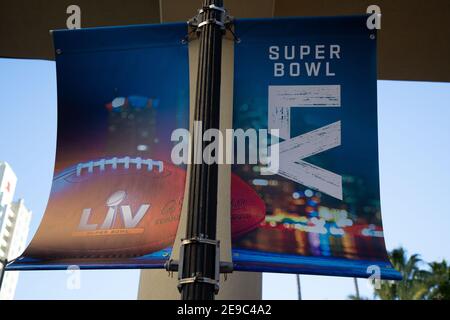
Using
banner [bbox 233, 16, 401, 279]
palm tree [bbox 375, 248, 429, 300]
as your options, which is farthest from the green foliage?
banner [bbox 233, 16, 401, 279]

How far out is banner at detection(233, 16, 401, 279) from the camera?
3.96m


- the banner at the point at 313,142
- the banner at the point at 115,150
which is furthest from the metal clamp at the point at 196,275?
the banner at the point at 313,142

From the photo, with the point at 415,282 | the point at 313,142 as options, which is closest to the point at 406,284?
the point at 415,282

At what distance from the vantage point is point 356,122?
177 inches

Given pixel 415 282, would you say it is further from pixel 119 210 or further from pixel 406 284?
pixel 119 210

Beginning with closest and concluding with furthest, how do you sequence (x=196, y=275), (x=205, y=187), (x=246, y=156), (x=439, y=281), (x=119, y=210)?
(x=196, y=275)
(x=205, y=187)
(x=119, y=210)
(x=246, y=156)
(x=439, y=281)

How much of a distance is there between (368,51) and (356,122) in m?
0.65

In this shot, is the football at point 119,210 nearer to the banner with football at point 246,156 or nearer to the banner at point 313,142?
the banner with football at point 246,156

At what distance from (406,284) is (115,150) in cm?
3141

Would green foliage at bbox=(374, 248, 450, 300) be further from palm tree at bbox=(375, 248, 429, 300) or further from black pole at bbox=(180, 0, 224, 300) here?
black pole at bbox=(180, 0, 224, 300)

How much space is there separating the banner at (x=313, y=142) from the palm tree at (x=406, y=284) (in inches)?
1106

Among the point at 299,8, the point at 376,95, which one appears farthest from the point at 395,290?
the point at 376,95

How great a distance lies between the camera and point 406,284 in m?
32.9
